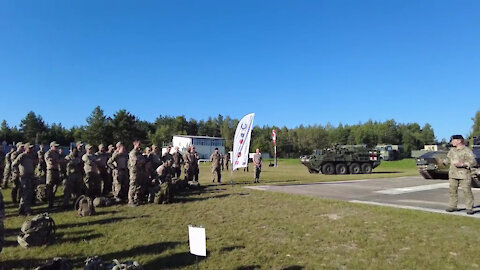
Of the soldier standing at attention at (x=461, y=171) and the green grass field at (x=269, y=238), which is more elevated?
the soldier standing at attention at (x=461, y=171)

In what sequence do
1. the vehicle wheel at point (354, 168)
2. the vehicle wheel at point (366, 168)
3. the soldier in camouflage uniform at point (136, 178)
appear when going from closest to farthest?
the soldier in camouflage uniform at point (136, 178)
the vehicle wheel at point (354, 168)
the vehicle wheel at point (366, 168)

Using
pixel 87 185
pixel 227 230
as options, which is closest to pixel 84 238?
pixel 227 230

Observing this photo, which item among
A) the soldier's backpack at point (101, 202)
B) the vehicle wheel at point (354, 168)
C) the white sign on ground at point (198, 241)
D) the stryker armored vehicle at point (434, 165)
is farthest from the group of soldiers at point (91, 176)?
the vehicle wheel at point (354, 168)

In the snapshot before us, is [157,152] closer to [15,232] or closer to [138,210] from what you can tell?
A: [138,210]

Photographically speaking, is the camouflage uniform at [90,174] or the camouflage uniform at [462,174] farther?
the camouflage uniform at [90,174]

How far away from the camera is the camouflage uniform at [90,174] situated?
39.0 ft

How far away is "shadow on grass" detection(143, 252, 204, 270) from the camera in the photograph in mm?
5301

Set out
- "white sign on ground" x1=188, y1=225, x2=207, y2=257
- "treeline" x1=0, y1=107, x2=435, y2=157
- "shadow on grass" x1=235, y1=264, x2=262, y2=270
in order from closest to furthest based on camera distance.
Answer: "white sign on ground" x1=188, y1=225, x2=207, y2=257
"shadow on grass" x1=235, y1=264, x2=262, y2=270
"treeline" x1=0, y1=107, x2=435, y2=157

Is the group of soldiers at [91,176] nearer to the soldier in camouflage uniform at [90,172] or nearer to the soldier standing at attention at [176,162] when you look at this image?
the soldier in camouflage uniform at [90,172]

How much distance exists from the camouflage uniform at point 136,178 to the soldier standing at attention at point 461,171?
856 cm

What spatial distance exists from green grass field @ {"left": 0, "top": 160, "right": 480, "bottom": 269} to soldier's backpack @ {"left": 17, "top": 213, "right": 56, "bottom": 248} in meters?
0.19

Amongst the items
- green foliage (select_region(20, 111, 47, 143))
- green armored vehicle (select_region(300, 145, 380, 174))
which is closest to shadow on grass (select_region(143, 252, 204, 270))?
green armored vehicle (select_region(300, 145, 380, 174))

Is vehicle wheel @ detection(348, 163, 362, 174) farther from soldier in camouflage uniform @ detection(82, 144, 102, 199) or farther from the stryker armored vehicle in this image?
soldier in camouflage uniform @ detection(82, 144, 102, 199)

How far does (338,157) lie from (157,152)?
1646 cm
